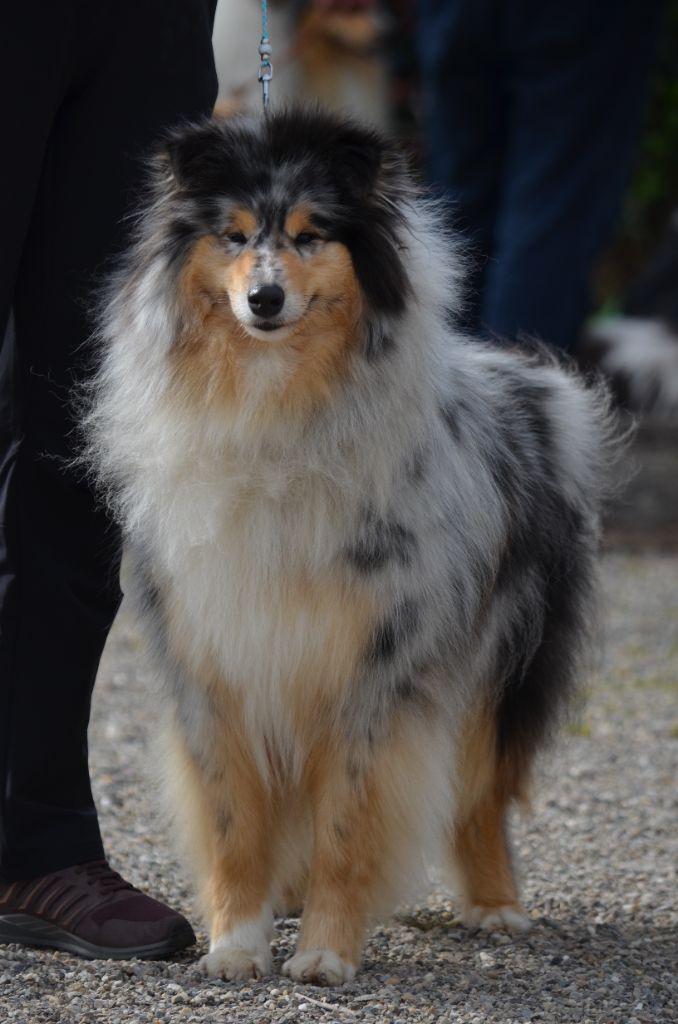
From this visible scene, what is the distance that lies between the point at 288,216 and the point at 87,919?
4.41ft

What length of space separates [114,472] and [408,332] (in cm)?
59

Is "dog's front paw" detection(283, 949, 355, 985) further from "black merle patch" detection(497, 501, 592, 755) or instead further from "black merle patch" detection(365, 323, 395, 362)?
"black merle patch" detection(365, 323, 395, 362)

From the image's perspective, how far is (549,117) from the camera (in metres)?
5.47

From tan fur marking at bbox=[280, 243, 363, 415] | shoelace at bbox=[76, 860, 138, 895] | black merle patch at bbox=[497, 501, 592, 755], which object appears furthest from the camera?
black merle patch at bbox=[497, 501, 592, 755]

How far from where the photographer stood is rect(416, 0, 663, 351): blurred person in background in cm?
546

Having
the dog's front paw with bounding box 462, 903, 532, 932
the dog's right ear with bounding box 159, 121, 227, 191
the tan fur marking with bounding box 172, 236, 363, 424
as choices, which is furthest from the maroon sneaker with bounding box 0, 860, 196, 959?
the dog's right ear with bounding box 159, 121, 227, 191

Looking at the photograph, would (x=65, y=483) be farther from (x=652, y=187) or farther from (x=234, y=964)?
(x=652, y=187)

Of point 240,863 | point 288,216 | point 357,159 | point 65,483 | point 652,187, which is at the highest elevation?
point 652,187

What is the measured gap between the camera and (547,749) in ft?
10.5

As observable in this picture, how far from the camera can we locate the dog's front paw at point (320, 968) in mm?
2633

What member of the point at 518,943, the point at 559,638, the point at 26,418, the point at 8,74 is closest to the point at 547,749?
the point at 559,638

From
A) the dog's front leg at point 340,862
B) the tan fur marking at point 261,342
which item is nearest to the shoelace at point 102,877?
the dog's front leg at point 340,862

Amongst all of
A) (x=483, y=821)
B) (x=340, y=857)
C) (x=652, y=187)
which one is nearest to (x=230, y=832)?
(x=340, y=857)

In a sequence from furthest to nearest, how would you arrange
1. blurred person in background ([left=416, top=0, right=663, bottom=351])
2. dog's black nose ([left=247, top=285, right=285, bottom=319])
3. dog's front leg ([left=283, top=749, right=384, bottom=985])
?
blurred person in background ([left=416, top=0, right=663, bottom=351]) → dog's front leg ([left=283, top=749, right=384, bottom=985]) → dog's black nose ([left=247, top=285, right=285, bottom=319])
